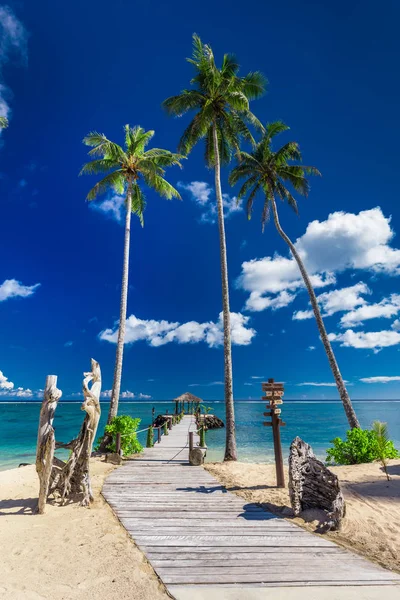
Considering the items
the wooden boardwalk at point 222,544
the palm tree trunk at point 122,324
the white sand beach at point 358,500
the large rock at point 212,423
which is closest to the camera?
the wooden boardwalk at point 222,544

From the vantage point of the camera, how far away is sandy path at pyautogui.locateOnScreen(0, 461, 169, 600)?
140 inches

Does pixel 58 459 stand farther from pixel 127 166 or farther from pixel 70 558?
pixel 127 166

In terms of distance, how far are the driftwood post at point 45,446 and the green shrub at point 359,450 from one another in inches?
392

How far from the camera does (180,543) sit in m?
4.70

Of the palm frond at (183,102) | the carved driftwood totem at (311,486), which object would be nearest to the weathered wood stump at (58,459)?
the carved driftwood totem at (311,486)

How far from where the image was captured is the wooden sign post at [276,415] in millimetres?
8141

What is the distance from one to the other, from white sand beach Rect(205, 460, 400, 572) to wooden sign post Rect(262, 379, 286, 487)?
0.42 m

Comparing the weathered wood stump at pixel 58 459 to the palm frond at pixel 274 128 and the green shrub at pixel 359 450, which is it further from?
the palm frond at pixel 274 128

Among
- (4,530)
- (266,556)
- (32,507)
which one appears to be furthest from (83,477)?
(266,556)

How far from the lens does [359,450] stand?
11.8m

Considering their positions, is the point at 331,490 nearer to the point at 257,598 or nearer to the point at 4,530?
the point at 257,598

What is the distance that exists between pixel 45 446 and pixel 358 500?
7110 mm

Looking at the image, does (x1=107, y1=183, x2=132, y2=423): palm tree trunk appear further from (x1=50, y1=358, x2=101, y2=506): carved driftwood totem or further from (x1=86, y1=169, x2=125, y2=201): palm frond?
(x1=50, y1=358, x2=101, y2=506): carved driftwood totem

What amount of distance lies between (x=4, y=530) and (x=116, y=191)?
1634 centimetres
